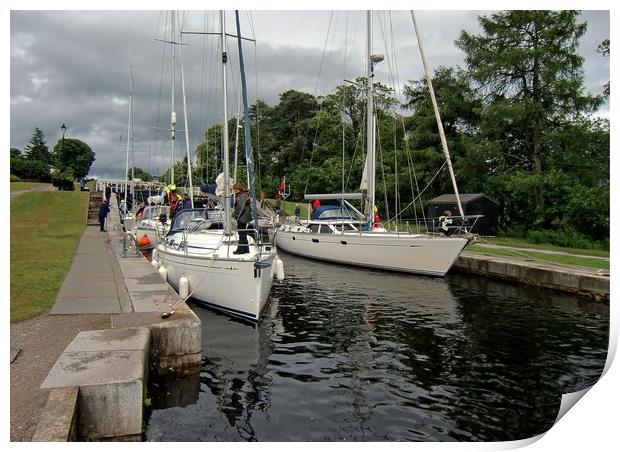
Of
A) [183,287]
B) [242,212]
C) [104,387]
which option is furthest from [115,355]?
[242,212]

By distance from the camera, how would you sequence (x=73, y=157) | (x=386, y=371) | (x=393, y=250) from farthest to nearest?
(x=393, y=250), (x=73, y=157), (x=386, y=371)

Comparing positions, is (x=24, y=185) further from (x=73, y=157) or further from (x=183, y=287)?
(x=73, y=157)

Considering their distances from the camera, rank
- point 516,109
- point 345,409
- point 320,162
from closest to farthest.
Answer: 1. point 345,409
2. point 516,109
3. point 320,162

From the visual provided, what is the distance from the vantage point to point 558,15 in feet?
69.6

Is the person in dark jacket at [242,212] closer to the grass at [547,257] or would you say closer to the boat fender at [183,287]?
the boat fender at [183,287]

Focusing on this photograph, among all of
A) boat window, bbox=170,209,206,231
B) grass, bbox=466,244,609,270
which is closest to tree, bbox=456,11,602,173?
grass, bbox=466,244,609,270

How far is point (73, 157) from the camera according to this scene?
17906mm

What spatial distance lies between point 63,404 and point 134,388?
0.72 metres

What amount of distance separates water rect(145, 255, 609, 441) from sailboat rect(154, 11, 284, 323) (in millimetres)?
535

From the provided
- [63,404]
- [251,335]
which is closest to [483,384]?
[251,335]

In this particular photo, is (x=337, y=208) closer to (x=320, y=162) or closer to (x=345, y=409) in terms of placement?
(x=345, y=409)

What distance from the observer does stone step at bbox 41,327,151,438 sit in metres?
4.91

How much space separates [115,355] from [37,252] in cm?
985

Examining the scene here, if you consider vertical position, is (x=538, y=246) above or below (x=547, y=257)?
above
